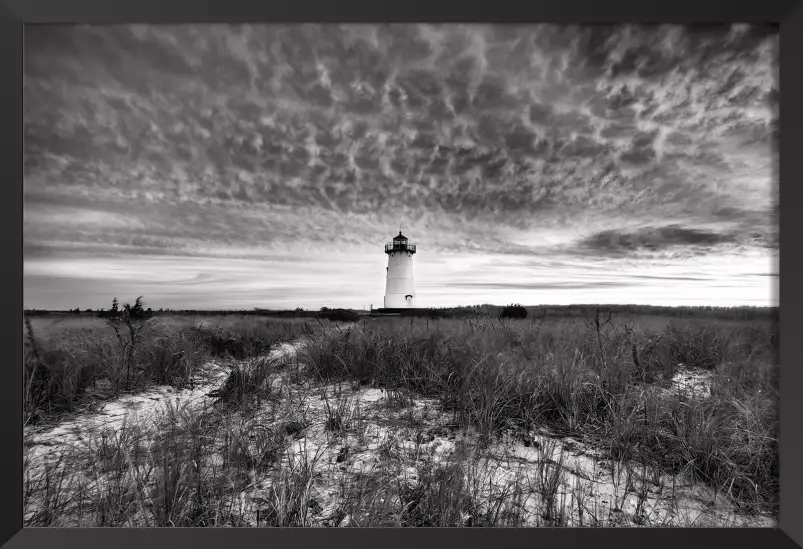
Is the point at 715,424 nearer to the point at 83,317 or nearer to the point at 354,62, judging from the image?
the point at 354,62

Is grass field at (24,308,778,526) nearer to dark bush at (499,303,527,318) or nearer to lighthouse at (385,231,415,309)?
dark bush at (499,303,527,318)

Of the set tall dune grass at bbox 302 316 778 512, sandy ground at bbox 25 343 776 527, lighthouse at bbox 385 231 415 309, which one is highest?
lighthouse at bbox 385 231 415 309

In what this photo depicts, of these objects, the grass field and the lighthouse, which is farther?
the lighthouse

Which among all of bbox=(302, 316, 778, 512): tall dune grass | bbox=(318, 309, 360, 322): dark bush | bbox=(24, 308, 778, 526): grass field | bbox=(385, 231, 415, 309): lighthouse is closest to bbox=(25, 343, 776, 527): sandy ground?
bbox=(24, 308, 778, 526): grass field

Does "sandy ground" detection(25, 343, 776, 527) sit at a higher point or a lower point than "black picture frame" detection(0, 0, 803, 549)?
lower

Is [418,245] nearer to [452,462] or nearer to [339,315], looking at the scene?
[339,315]

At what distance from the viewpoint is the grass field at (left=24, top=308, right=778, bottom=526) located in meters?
1.67

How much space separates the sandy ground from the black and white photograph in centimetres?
2

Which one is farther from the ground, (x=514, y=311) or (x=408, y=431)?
(x=514, y=311)

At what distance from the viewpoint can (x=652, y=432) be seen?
1938mm
